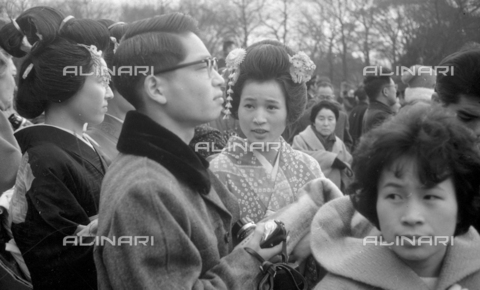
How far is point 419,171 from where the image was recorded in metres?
1.83

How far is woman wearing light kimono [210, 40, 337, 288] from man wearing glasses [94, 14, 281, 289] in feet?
1.84

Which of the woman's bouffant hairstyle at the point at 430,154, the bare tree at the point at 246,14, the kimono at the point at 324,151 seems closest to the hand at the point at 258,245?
the woman's bouffant hairstyle at the point at 430,154

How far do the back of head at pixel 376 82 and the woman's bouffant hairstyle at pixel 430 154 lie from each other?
3.48 metres

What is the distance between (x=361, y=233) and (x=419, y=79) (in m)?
3.16

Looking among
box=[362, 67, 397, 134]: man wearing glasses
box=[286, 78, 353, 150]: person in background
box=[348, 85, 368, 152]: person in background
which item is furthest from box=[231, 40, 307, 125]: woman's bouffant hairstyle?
box=[348, 85, 368, 152]: person in background

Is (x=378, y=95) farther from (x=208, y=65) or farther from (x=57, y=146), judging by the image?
(x=57, y=146)

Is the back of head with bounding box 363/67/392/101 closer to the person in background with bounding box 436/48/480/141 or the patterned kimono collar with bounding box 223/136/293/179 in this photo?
the patterned kimono collar with bounding box 223/136/293/179

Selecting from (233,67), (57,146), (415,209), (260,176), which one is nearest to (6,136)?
(57,146)

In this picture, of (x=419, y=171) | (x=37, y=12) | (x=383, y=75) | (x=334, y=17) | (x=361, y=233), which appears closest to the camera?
(x=419, y=171)

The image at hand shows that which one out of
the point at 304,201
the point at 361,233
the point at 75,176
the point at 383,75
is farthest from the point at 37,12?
the point at 383,75

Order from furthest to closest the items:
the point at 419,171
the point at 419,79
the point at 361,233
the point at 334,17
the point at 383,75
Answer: the point at 334,17 → the point at 383,75 → the point at 419,79 → the point at 361,233 → the point at 419,171

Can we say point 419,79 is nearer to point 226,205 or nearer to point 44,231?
point 226,205

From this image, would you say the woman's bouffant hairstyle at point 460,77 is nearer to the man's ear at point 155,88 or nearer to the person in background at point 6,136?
the man's ear at point 155,88

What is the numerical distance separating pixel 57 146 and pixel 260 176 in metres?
0.98
